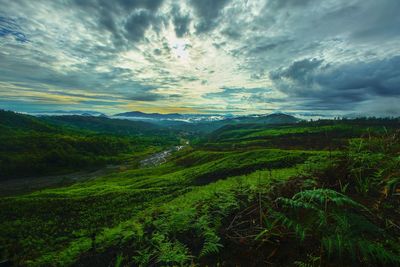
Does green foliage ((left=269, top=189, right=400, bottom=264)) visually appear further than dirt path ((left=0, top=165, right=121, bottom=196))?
No

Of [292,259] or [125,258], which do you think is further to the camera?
[125,258]

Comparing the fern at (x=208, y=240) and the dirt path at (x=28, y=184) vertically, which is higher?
the fern at (x=208, y=240)

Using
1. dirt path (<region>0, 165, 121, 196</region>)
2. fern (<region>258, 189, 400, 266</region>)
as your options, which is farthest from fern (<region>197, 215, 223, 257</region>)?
dirt path (<region>0, 165, 121, 196</region>)

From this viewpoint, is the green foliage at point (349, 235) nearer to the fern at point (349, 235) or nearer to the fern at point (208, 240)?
the fern at point (349, 235)

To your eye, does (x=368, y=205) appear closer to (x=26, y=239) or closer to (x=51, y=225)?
(x=26, y=239)

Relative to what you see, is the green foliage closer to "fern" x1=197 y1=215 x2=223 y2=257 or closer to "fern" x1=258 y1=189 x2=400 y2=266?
"fern" x1=258 y1=189 x2=400 y2=266

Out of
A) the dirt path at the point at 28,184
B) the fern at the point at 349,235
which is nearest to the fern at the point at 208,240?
the fern at the point at 349,235

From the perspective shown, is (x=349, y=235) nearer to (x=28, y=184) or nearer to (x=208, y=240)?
(x=208, y=240)

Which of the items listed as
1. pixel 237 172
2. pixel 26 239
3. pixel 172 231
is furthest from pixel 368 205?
pixel 237 172

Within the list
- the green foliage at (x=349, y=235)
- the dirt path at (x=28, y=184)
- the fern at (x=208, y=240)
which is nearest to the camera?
the green foliage at (x=349, y=235)

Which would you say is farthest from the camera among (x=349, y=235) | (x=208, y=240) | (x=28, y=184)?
(x=28, y=184)

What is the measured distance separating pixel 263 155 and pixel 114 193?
31.9m

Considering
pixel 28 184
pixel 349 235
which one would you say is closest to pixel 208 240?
pixel 349 235

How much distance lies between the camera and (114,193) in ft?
133
